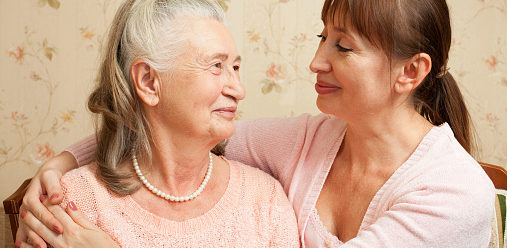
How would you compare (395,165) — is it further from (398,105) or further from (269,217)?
(269,217)

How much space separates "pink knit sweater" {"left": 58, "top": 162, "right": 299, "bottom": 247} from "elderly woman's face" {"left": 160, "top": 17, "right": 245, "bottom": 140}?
0.24 metres

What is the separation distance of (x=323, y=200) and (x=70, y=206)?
0.78m

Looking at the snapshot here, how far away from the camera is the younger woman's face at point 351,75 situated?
4.75ft

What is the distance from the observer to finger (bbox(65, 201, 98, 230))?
4.39 ft

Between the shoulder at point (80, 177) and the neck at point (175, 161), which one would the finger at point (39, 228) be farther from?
the neck at point (175, 161)

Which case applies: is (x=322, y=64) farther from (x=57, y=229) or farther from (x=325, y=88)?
(x=57, y=229)

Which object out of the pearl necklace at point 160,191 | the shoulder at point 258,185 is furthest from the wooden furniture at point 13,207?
the shoulder at point 258,185

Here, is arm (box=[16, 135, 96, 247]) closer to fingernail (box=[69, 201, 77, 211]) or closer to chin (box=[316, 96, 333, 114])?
fingernail (box=[69, 201, 77, 211])

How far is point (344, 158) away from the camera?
170 centimetres

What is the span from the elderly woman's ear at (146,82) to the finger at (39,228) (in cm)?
43

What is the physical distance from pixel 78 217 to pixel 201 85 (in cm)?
49

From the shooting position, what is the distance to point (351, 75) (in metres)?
1.46

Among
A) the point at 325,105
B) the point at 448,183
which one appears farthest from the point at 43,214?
the point at 448,183

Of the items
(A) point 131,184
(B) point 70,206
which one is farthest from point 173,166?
(B) point 70,206
